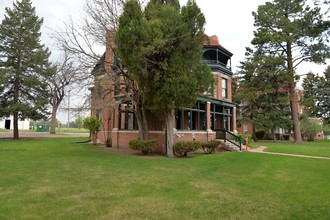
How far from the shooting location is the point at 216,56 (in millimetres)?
21578

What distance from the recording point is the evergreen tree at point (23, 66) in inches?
1057

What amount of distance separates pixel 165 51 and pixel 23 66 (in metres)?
21.5

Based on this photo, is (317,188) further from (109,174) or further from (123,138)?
(123,138)

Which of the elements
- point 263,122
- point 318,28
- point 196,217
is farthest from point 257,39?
point 196,217

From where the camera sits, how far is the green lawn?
194 inches

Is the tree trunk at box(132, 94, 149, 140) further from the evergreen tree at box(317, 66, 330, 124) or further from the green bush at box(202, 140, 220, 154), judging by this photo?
the evergreen tree at box(317, 66, 330, 124)

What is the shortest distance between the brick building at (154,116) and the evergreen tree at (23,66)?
9167 millimetres

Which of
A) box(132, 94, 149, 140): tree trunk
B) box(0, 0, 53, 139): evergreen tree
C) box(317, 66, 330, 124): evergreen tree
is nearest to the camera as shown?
box(132, 94, 149, 140): tree trunk

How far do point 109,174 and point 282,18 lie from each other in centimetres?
2761

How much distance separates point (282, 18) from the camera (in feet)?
91.4

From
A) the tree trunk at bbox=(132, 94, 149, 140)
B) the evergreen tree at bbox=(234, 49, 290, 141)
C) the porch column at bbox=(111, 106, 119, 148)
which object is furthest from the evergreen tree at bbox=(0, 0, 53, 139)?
the evergreen tree at bbox=(234, 49, 290, 141)

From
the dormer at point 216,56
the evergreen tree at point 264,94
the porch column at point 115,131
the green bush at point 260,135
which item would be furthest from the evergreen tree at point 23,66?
the green bush at point 260,135

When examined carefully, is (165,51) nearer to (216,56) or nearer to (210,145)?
(210,145)

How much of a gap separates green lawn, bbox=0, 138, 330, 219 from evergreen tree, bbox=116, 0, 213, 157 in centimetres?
465
